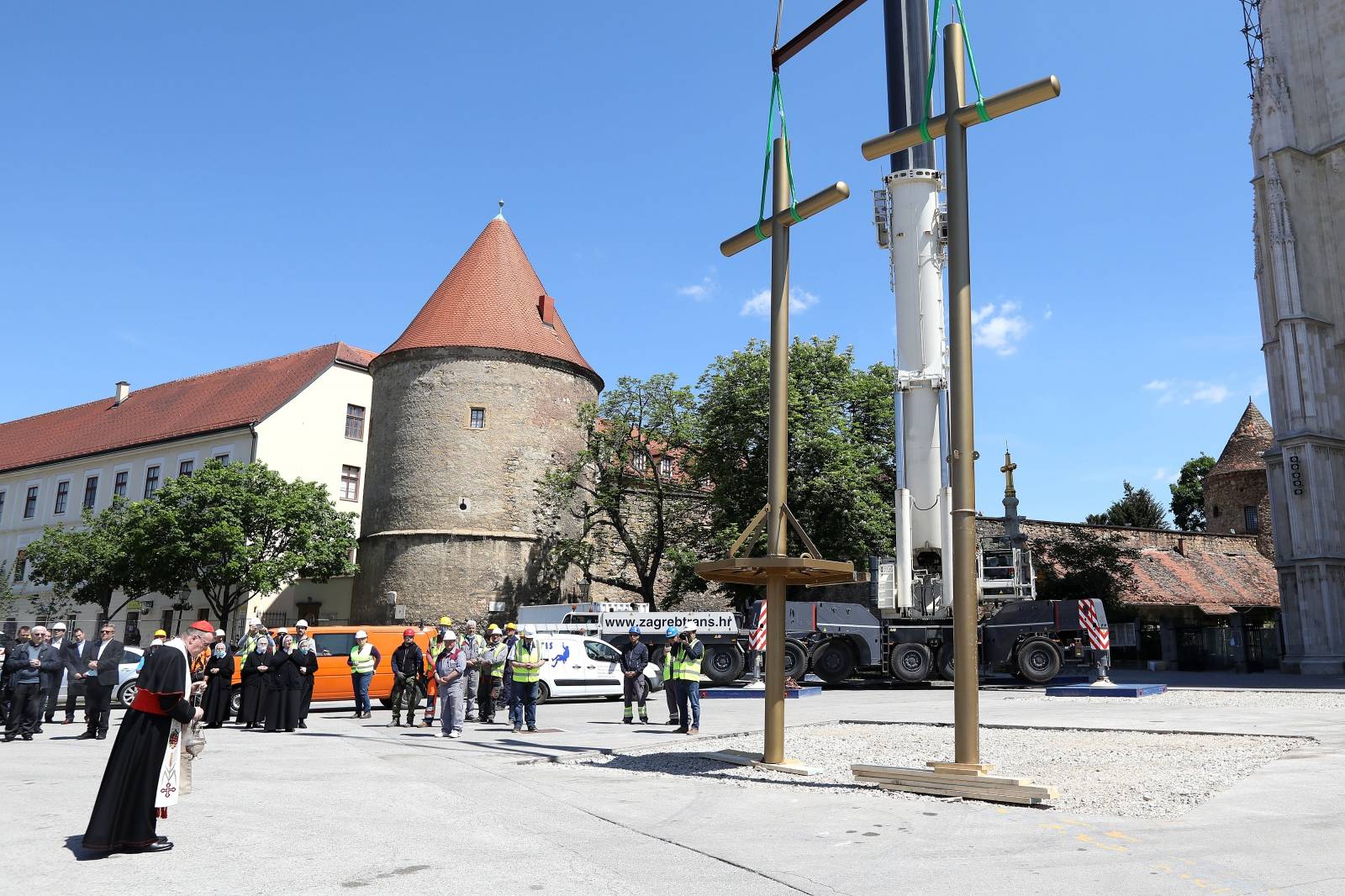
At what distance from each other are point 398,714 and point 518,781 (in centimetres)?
826

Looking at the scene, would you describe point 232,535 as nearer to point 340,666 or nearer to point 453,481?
point 453,481

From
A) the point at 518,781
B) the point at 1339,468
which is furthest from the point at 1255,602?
the point at 518,781

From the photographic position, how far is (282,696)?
1574 centimetres

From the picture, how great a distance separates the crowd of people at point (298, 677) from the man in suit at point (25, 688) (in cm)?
1

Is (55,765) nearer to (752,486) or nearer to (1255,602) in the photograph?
(752,486)

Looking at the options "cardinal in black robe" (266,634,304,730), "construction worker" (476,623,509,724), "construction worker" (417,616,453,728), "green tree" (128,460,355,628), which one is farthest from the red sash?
"green tree" (128,460,355,628)

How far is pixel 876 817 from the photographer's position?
24.6ft

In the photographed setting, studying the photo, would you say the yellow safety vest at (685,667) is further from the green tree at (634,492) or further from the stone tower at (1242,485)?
the stone tower at (1242,485)

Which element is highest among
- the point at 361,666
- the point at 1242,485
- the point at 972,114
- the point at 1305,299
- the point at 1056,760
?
the point at 1305,299

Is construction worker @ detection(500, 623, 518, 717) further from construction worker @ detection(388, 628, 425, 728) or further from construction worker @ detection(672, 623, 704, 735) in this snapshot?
construction worker @ detection(672, 623, 704, 735)

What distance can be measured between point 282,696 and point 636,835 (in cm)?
1055

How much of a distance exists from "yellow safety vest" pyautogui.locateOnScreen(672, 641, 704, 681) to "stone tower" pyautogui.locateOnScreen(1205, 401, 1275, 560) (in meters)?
45.8

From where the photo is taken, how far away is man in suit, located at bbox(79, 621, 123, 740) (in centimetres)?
1478

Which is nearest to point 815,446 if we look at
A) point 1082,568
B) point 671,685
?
point 1082,568
